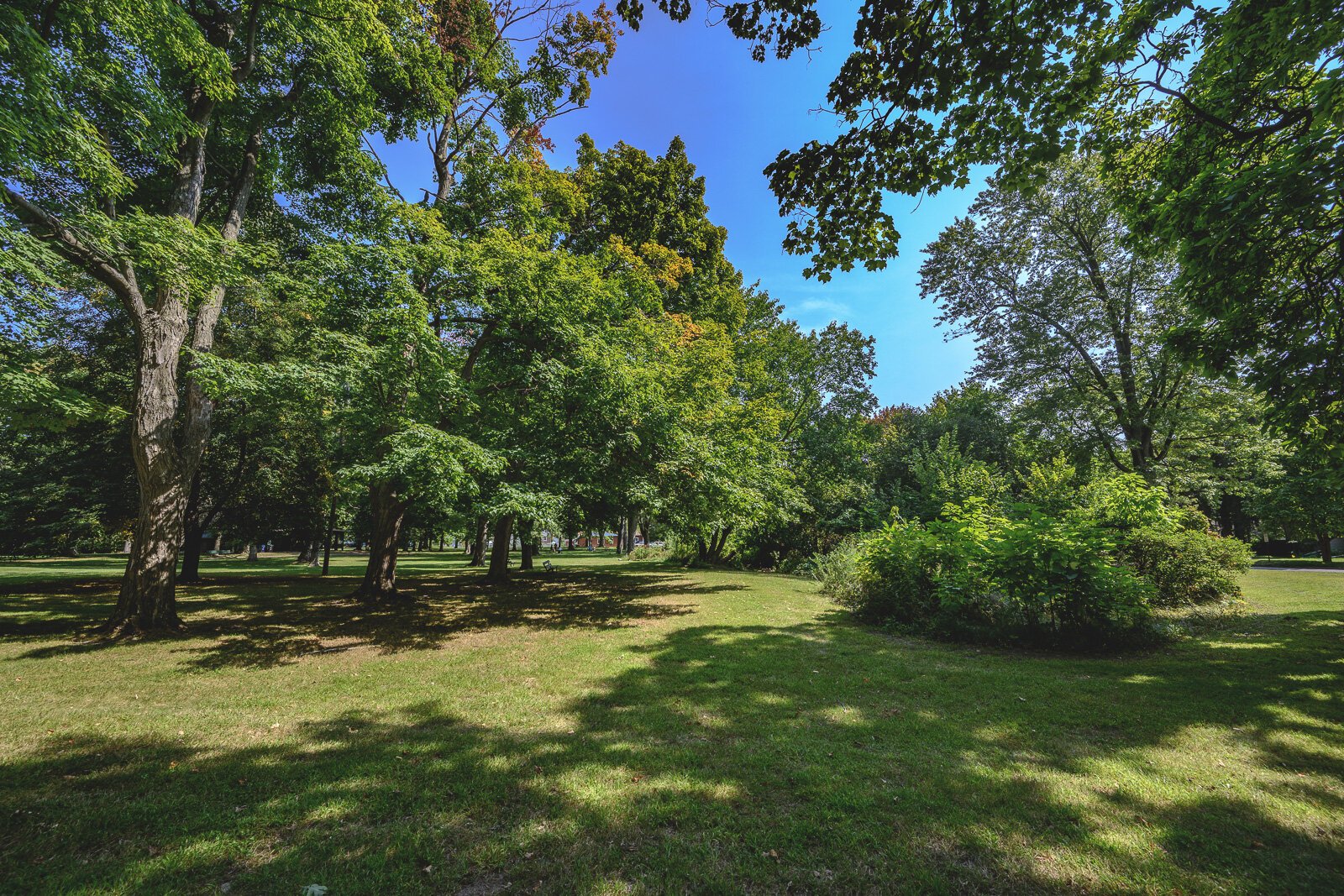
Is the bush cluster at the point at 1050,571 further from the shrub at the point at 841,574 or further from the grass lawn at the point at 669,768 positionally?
the grass lawn at the point at 669,768

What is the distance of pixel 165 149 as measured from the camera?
8.80m

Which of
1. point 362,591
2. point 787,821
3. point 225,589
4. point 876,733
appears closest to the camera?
point 787,821

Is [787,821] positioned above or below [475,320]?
below

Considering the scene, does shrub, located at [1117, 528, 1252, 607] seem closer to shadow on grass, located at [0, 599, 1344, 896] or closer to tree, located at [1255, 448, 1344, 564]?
tree, located at [1255, 448, 1344, 564]

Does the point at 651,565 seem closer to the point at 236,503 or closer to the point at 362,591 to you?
the point at 362,591

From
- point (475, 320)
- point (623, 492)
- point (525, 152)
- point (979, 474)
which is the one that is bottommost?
point (623, 492)

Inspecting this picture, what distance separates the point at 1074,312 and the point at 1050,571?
15.0 m

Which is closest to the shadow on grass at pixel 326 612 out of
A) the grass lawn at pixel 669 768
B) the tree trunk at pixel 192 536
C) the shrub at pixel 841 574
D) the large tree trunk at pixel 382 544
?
the grass lawn at pixel 669 768

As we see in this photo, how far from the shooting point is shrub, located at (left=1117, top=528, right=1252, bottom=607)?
1023 cm

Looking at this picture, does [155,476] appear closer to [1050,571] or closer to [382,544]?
[382,544]

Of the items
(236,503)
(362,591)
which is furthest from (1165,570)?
(236,503)

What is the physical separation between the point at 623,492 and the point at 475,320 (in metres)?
5.49

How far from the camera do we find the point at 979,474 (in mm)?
18172

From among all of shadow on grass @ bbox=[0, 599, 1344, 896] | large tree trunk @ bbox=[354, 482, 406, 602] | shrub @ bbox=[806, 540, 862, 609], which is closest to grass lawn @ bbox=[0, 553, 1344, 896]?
shadow on grass @ bbox=[0, 599, 1344, 896]
